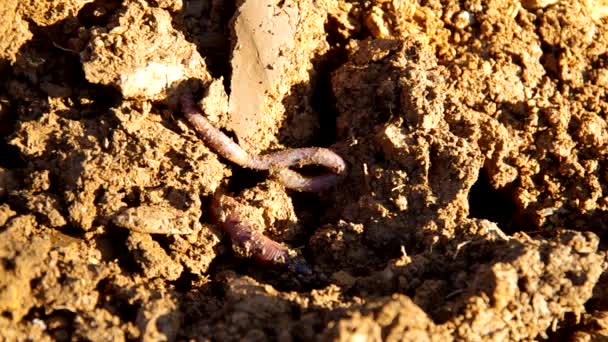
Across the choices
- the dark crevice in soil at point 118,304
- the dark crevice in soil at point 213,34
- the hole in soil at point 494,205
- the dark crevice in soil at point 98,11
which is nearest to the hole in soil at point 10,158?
the dark crevice in soil at point 98,11

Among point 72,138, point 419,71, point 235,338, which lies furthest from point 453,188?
point 72,138

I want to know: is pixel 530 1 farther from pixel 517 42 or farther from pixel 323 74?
pixel 323 74

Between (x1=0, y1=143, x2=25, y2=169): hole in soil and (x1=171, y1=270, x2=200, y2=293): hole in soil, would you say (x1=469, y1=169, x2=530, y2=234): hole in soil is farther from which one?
(x1=0, y1=143, x2=25, y2=169): hole in soil

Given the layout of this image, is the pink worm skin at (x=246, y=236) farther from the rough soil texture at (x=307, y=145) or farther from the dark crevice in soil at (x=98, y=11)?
the dark crevice in soil at (x=98, y=11)

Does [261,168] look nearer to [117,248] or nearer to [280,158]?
[280,158]

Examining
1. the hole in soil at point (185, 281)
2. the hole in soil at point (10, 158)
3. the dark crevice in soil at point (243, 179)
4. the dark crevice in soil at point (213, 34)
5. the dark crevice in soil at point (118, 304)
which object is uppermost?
the dark crevice in soil at point (213, 34)

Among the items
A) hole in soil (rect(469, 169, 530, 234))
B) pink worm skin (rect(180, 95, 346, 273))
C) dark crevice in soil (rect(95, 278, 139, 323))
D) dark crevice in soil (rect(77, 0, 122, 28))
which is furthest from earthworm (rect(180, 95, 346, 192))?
dark crevice in soil (rect(95, 278, 139, 323))
